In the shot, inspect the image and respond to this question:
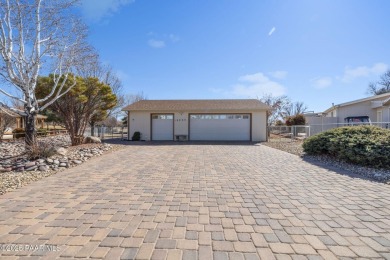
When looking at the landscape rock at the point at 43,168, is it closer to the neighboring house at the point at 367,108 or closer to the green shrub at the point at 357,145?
the green shrub at the point at 357,145

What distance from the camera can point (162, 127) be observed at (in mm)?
16453

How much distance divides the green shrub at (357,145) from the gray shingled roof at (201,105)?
7239 mm

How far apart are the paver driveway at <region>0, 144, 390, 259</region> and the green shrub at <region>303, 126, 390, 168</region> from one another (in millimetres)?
1594

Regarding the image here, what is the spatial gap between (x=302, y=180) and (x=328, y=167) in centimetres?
216

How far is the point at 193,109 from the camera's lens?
1566 centimetres

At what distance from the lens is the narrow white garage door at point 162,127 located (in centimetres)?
1641

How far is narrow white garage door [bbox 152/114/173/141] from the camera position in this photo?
16406 mm

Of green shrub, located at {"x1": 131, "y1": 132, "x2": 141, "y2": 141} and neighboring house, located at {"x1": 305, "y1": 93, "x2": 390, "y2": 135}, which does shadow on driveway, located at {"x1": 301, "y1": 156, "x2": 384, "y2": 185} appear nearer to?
neighboring house, located at {"x1": 305, "y1": 93, "x2": 390, "y2": 135}

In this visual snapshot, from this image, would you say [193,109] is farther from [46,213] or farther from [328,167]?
[46,213]

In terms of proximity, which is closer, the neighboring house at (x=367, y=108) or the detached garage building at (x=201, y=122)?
the detached garage building at (x=201, y=122)

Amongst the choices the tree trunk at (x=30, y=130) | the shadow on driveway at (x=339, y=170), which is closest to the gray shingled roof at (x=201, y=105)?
the tree trunk at (x=30, y=130)

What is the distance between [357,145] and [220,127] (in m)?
9.93

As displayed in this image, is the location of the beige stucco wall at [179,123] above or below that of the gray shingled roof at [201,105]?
below

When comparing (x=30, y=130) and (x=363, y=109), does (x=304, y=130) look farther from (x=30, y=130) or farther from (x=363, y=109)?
(x=30, y=130)
